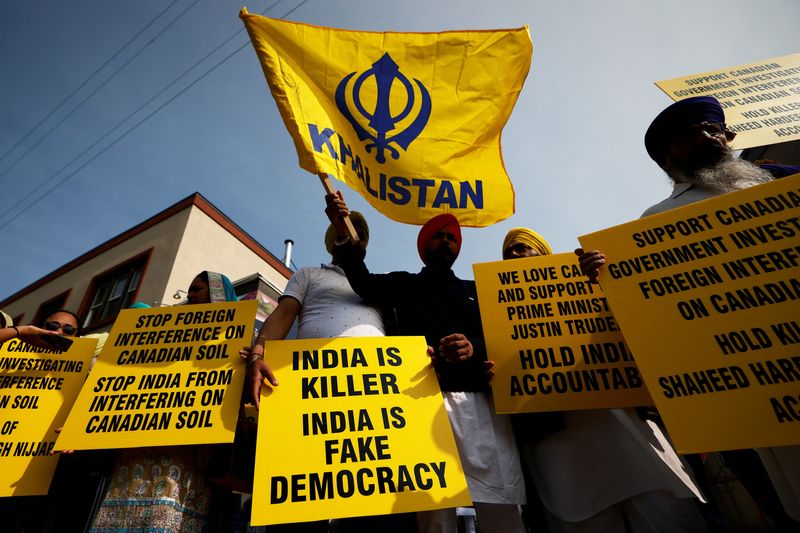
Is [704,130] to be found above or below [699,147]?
above

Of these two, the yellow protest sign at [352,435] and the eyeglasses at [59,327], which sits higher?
the eyeglasses at [59,327]

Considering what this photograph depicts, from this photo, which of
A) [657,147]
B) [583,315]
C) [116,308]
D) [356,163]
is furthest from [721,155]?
[116,308]

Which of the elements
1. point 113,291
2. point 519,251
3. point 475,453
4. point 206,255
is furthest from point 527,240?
point 113,291

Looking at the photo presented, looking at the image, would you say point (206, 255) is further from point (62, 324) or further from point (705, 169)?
point (705, 169)

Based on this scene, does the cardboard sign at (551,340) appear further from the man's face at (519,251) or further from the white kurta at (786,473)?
the man's face at (519,251)

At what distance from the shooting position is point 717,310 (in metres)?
1.66

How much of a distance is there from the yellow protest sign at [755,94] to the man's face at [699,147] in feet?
4.40

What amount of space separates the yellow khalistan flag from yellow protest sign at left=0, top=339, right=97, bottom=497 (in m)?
2.10

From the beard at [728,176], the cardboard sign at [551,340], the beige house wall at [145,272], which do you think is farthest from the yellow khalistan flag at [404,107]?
the beige house wall at [145,272]

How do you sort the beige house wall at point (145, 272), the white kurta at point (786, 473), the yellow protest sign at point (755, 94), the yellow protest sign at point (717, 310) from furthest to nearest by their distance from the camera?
the beige house wall at point (145, 272) → the yellow protest sign at point (755, 94) → the white kurta at point (786, 473) → the yellow protest sign at point (717, 310)

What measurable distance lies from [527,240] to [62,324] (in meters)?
3.79

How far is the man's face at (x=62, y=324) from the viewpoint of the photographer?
11.0 ft

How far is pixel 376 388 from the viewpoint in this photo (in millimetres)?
1936

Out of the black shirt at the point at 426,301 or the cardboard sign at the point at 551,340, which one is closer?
the cardboard sign at the point at 551,340
